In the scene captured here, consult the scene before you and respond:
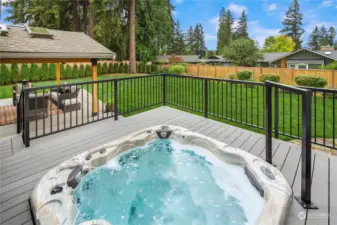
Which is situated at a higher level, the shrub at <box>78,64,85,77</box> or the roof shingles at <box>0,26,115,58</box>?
the shrub at <box>78,64,85,77</box>

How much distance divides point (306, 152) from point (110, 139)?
277 centimetres

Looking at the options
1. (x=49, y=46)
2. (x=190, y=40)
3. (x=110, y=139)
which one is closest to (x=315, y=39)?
(x=190, y=40)

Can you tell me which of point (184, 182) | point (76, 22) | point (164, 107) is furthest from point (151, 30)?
point (184, 182)

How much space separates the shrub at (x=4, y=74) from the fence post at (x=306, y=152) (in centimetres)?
1436

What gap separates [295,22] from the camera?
33.2 meters

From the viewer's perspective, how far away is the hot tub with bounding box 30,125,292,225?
Answer: 1912 mm

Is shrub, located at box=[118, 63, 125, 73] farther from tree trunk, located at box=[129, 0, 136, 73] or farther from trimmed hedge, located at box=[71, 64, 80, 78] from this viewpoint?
trimmed hedge, located at box=[71, 64, 80, 78]

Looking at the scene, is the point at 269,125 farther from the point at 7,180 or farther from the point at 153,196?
the point at 7,180

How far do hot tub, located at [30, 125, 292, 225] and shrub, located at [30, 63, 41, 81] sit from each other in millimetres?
13045

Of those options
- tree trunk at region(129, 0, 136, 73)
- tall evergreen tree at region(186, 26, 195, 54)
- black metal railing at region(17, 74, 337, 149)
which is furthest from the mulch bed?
tall evergreen tree at region(186, 26, 195, 54)

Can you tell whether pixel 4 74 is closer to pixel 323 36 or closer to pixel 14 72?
pixel 14 72

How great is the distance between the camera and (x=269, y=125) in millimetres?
2547

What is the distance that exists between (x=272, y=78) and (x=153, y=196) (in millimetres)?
10615

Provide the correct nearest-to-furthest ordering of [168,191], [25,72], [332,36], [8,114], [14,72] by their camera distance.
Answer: [168,191], [8,114], [14,72], [25,72], [332,36]
